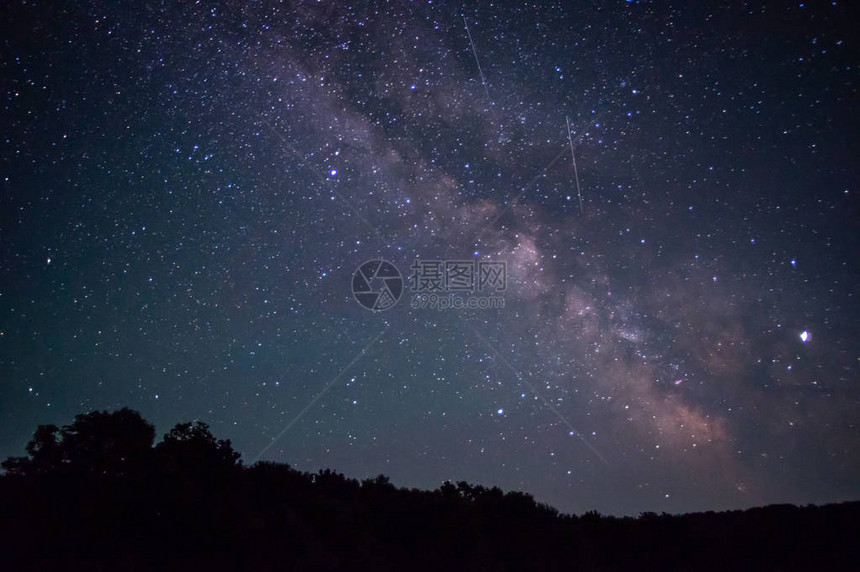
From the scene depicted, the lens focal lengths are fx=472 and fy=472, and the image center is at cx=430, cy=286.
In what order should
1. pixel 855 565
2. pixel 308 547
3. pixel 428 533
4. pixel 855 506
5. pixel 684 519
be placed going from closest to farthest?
pixel 308 547 < pixel 428 533 < pixel 855 565 < pixel 684 519 < pixel 855 506

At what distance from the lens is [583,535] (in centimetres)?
1941

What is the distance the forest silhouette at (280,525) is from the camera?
1112 cm

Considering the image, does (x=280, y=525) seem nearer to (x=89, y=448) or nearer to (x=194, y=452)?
(x=194, y=452)

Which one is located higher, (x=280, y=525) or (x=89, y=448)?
(x=89, y=448)

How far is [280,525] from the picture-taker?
13.7 metres

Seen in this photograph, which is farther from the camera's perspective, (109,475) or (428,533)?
(428,533)

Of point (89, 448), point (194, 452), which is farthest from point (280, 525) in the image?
point (89, 448)

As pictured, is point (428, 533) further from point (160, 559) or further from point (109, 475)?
point (109, 475)

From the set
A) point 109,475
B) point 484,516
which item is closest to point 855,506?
point 484,516

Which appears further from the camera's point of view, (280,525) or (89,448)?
(280,525)

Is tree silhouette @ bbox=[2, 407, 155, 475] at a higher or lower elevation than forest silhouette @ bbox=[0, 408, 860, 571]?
higher

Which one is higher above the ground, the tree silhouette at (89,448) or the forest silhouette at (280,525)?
the tree silhouette at (89,448)

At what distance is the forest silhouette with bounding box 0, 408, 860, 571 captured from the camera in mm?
11117

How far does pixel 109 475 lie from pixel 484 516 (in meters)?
13.0
